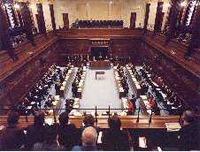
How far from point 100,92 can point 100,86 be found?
981mm

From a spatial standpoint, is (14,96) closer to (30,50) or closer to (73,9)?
(30,50)

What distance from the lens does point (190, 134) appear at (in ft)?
11.4

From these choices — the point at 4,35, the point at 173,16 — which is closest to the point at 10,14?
the point at 4,35

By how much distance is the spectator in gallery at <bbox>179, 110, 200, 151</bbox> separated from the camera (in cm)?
344

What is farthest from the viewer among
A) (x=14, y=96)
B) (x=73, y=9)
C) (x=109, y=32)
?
(x=73, y=9)

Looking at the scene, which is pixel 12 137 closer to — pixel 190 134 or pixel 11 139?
pixel 11 139

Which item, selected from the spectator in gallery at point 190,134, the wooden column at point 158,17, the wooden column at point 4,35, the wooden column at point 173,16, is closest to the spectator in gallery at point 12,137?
the spectator in gallery at point 190,134

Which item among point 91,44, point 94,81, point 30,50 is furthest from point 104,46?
point 30,50

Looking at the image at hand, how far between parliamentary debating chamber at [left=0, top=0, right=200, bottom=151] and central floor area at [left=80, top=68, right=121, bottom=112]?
0.05 m

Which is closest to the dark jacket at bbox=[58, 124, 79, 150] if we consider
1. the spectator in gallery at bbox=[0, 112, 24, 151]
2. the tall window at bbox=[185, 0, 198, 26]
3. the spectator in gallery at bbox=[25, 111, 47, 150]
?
the spectator in gallery at bbox=[25, 111, 47, 150]

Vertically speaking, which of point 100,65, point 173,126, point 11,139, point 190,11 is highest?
point 190,11

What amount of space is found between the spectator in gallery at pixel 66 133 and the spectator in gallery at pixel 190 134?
1805mm

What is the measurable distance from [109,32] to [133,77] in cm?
557

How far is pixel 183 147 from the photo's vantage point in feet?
11.8
